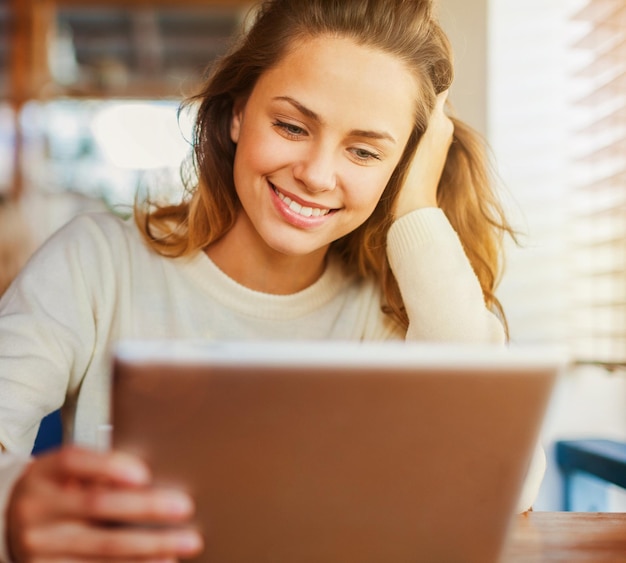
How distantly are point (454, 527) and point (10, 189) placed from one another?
4.18 m

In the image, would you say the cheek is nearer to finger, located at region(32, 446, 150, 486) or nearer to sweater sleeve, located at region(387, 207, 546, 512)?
sweater sleeve, located at region(387, 207, 546, 512)

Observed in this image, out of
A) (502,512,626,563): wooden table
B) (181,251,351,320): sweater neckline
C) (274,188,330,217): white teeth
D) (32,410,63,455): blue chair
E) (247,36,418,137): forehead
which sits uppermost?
(247,36,418,137): forehead

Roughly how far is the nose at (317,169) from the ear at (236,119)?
195 mm

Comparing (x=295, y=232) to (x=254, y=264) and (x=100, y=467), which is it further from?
(x=100, y=467)

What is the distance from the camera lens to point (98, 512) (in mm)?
542

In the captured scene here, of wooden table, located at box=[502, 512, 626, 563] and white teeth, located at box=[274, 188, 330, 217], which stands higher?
white teeth, located at box=[274, 188, 330, 217]

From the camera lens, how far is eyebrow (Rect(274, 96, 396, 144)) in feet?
3.44

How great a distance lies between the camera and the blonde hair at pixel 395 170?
45.0 inches

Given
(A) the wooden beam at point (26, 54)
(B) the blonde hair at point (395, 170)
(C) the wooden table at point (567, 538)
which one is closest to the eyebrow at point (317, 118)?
(B) the blonde hair at point (395, 170)

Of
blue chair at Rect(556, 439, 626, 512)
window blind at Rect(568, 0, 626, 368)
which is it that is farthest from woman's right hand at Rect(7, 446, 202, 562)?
window blind at Rect(568, 0, 626, 368)

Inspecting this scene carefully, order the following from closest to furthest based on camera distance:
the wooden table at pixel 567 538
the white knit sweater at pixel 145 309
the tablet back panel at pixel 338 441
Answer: the tablet back panel at pixel 338 441 < the wooden table at pixel 567 538 < the white knit sweater at pixel 145 309

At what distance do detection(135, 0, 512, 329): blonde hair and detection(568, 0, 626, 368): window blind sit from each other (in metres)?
0.56

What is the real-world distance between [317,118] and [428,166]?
0.84 ft

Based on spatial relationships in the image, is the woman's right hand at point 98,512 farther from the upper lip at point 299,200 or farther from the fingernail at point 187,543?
the upper lip at point 299,200
